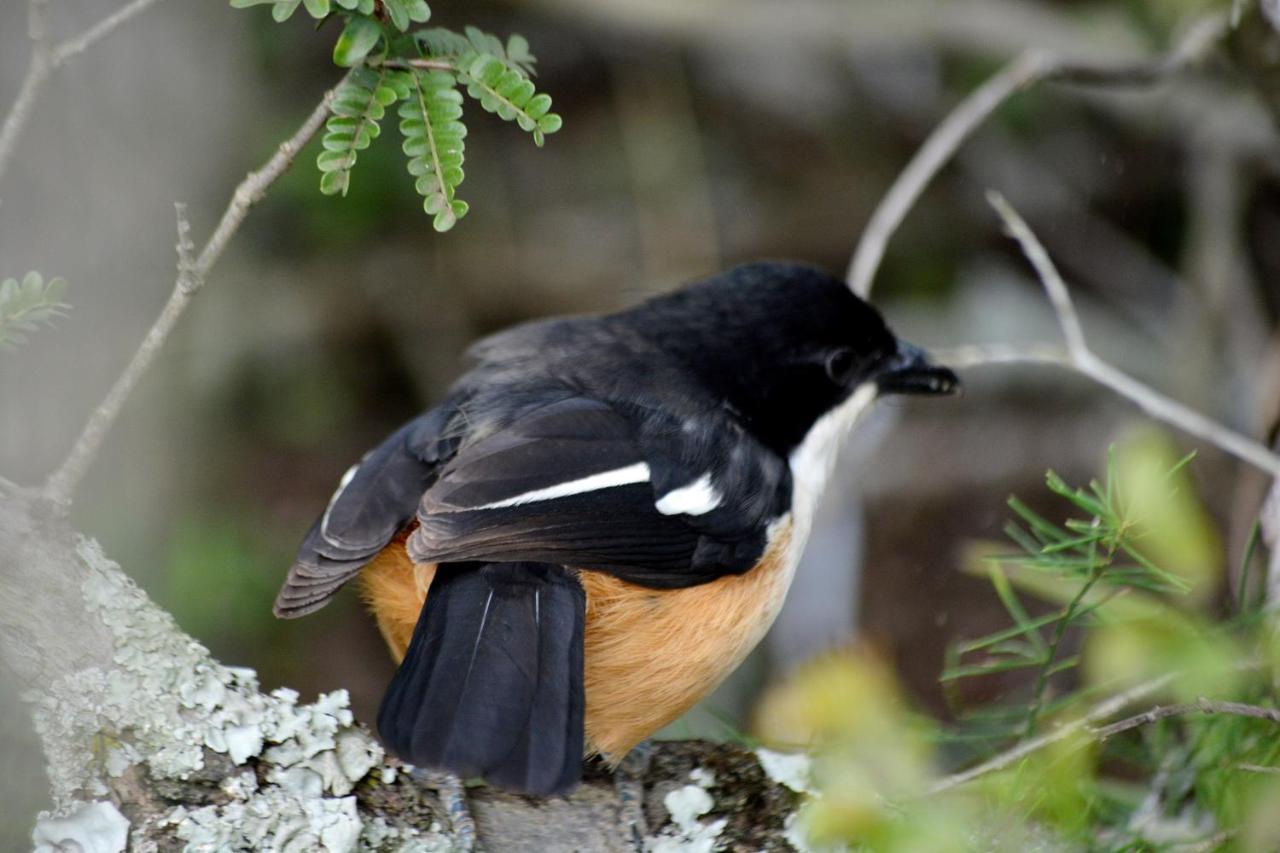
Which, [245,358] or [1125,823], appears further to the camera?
[245,358]

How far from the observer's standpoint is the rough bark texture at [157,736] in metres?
2.14

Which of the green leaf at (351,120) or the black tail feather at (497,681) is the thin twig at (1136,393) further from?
the green leaf at (351,120)

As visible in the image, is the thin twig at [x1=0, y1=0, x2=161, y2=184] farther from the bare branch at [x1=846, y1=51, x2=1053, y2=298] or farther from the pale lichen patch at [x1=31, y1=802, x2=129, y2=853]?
the bare branch at [x1=846, y1=51, x2=1053, y2=298]

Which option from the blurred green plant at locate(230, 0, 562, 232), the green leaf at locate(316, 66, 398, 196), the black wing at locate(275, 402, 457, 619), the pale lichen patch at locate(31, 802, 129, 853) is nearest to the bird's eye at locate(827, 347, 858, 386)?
the black wing at locate(275, 402, 457, 619)

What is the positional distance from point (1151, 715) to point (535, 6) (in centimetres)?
459

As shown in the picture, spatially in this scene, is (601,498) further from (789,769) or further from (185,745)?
(185,745)

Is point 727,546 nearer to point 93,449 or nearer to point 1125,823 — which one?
point 1125,823

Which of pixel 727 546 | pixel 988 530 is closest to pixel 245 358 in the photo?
pixel 988 530

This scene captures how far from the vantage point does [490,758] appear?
2.37 meters

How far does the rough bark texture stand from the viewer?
2143mm

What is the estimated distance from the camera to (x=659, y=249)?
21.3 feet

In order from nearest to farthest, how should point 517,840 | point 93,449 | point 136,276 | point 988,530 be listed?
point 93,449 → point 517,840 → point 136,276 → point 988,530

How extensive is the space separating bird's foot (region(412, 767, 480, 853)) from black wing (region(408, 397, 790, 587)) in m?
0.40

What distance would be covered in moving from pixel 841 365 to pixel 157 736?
6.71 ft
